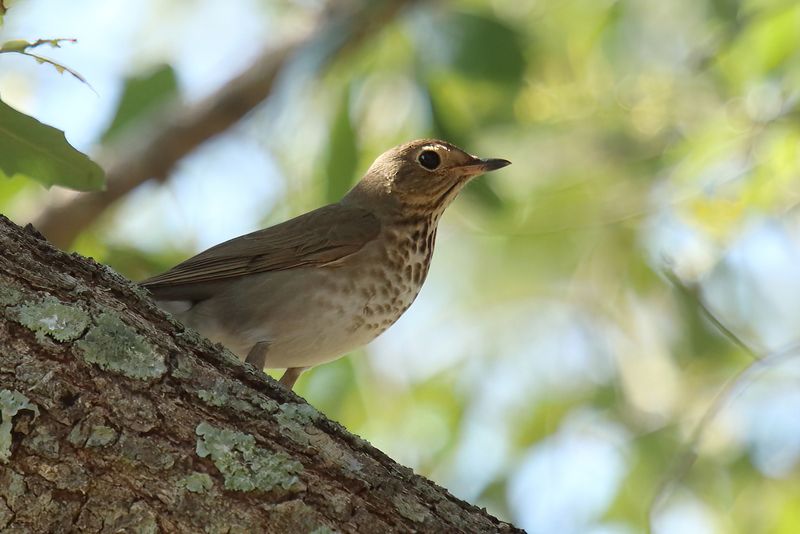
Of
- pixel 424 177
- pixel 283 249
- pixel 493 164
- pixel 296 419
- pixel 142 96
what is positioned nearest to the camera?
pixel 296 419

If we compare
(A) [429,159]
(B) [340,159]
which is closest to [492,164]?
(A) [429,159]

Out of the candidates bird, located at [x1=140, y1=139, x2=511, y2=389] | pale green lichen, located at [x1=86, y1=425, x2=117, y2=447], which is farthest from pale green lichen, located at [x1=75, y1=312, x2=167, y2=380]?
bird, located at [x1=140, y1=139, x2=511, y2=389]

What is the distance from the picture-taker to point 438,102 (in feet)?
18.5

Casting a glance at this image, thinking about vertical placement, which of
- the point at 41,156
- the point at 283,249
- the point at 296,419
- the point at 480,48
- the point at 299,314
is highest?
the point at 480,48

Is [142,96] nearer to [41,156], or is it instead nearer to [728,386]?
[41,156]

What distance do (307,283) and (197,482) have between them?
2.27 meters

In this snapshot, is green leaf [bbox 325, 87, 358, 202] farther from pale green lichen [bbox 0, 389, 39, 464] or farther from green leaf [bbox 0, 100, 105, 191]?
pale green lichen [bbox 0, 389, 39, 464]

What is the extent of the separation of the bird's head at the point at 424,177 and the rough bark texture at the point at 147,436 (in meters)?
2.64

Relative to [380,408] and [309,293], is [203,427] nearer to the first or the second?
[309,293]

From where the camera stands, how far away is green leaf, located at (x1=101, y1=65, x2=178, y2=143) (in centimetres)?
613

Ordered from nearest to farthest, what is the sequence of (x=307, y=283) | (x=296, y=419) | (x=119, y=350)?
(x=119, y=350), (x=296, y=419), (x=307, y=283)

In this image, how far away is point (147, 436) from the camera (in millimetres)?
2662

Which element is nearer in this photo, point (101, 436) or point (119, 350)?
point (101, 436)

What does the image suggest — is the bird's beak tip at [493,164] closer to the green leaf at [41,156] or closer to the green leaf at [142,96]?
the green leaf at [142,96]
